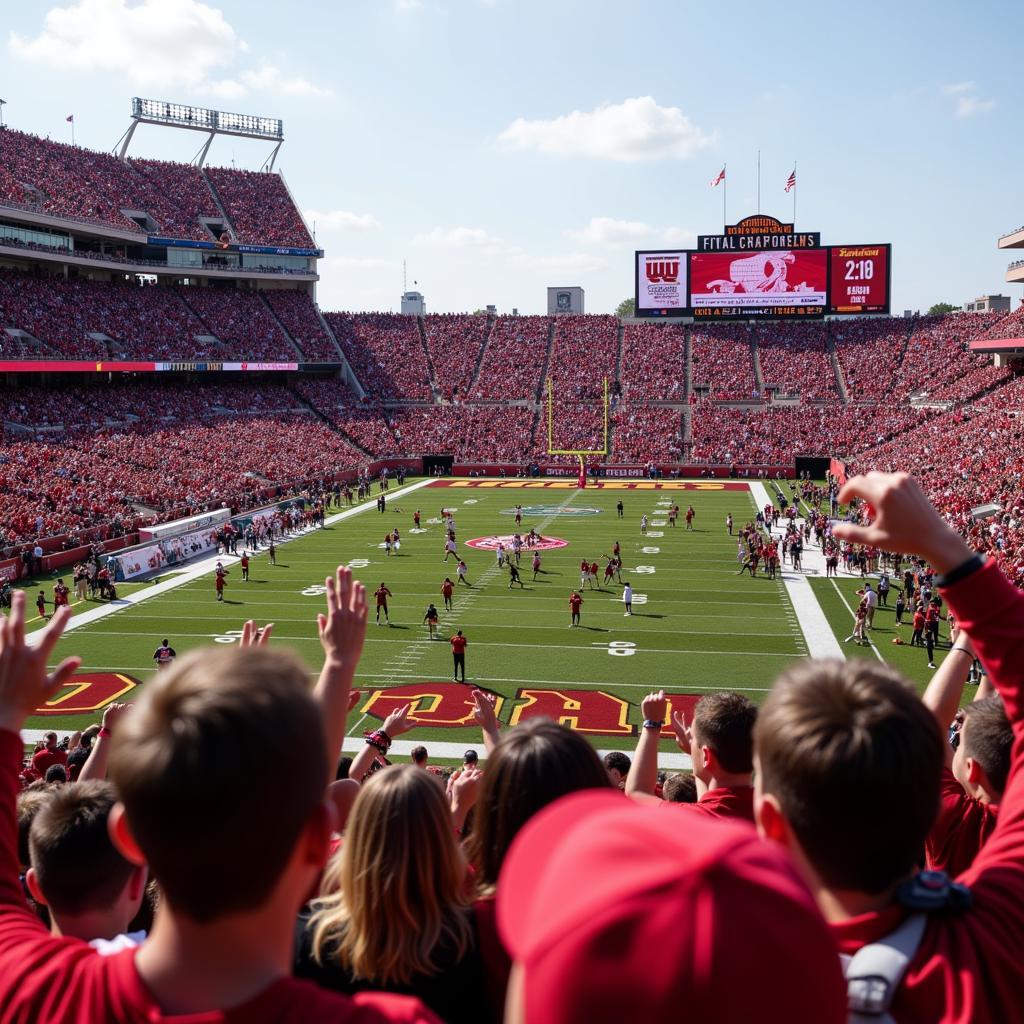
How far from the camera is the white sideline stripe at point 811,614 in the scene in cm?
2023

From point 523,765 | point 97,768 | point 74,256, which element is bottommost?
point 97,768

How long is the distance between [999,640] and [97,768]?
474 centimetres

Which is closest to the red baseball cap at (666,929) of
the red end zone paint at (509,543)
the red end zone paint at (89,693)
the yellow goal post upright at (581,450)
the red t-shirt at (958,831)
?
the red t-shirt at (958,831)

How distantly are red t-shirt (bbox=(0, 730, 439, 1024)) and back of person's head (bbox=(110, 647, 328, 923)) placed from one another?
0.50 ft

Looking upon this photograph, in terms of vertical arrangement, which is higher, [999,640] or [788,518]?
[999,640]

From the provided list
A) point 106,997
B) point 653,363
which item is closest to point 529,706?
point 106,997

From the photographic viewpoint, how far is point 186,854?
1547 mm

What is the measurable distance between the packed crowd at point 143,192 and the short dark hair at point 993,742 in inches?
2144

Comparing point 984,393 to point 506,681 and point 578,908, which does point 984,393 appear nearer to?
point 506,681

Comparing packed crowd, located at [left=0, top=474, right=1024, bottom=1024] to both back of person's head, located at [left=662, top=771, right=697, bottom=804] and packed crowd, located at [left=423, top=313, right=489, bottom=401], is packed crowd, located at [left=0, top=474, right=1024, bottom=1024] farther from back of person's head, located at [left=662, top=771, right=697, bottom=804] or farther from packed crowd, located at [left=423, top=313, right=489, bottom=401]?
packed crowd, located at [left=423, top=313, right=489, bottom=401]

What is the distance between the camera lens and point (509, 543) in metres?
33.5

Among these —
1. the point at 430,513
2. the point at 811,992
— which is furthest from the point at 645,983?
the point at 430,513

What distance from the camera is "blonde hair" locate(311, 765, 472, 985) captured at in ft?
7.74

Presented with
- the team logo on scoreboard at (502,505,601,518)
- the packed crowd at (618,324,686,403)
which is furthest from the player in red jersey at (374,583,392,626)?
the packed crowd at (618,324,686,403)
